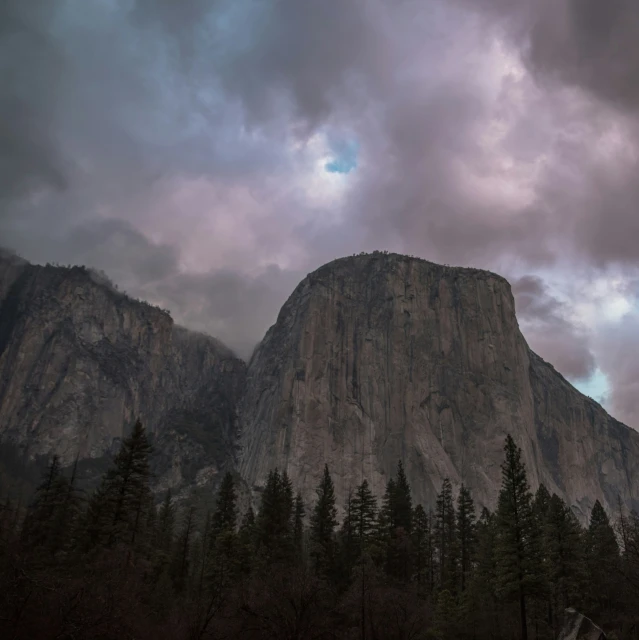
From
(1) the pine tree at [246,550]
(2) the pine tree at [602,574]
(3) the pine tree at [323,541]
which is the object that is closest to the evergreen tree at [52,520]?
(1) the pine tree at [246,550]

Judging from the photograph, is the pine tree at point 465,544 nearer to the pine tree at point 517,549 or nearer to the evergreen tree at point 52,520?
the pine tree at point 517,549

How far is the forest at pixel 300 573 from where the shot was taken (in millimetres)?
27844

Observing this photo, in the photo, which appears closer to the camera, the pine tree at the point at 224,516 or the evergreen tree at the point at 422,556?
the pine tree at the point at 224,516

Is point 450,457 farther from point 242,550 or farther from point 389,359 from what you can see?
point 242,550

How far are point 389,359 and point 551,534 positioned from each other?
138949mm

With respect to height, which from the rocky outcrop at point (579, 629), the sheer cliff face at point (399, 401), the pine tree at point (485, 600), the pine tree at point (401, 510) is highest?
the sheer cliff face at point (399, 401)

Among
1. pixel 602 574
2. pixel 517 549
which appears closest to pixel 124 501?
pixel 517 549

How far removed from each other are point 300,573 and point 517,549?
51.4 ft

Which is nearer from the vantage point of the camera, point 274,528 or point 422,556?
point 274,528

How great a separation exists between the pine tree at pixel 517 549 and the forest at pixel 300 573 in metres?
0.10

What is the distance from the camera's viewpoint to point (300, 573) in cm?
3644

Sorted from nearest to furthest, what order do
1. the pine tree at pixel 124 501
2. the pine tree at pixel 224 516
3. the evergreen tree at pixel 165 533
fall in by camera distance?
the pine tree at pixel 124 501
the pine tree at pixel 224 516
the evergreen tree at pixel 165 533

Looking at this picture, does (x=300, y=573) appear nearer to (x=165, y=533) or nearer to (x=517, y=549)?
(x=517, y=549)

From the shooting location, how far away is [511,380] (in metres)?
191
